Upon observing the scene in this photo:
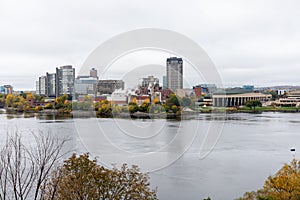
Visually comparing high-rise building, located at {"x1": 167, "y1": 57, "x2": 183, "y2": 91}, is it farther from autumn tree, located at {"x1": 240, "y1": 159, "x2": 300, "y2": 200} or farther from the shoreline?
autumn tree, located at {"x1": 240, "y1": 159, "x2": 300, "y2": 200}

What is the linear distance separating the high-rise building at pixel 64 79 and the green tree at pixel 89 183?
20540 millimetres

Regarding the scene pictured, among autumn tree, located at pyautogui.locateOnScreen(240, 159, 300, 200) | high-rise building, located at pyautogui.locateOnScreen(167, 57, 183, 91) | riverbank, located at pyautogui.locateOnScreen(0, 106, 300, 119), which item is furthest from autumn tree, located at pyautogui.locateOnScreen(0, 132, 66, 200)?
riverbank, located at pyautogui.locateOnScreen(0, 106, 300, 119)

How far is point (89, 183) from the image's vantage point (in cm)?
166

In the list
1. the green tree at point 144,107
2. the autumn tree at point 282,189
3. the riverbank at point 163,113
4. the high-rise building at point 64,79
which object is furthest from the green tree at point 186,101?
the high-rise building at point 64,79

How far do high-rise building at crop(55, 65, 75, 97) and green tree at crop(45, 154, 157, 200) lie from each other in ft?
67.4

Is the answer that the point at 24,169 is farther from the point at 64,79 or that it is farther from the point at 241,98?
the point at 64,79

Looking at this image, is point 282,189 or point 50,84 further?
point 50,84

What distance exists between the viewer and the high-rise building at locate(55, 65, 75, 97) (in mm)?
21984

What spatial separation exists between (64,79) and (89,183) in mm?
21475

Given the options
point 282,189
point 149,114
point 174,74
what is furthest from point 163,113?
point 282,189

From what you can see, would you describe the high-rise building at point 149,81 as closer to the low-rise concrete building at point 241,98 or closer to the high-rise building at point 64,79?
the low-rise concrete building at point 241,98

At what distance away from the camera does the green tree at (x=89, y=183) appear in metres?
1.60

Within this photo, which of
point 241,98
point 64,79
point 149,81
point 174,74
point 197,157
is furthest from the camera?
point 64,79

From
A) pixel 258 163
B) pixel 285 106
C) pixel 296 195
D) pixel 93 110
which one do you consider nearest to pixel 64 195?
pixel 296 195
